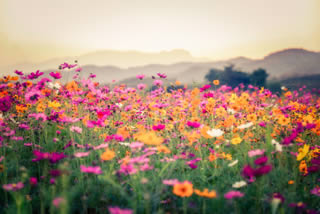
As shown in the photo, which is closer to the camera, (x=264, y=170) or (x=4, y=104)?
(x=264, y=170)

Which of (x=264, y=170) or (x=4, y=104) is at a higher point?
(x=4, y=104)

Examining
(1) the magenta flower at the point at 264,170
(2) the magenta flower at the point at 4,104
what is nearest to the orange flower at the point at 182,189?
(1) the magenta flower at the point at 264,170

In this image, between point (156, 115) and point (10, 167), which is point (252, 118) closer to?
point (156, 115)

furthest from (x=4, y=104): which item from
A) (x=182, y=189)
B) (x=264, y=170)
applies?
(x=264, y=170)

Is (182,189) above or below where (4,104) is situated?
below

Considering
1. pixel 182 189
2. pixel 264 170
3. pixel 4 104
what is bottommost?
pixel 182 189

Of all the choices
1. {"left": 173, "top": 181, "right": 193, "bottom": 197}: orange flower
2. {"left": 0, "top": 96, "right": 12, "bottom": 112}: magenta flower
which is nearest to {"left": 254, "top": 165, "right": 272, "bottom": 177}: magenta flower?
{"left": 173, "top": 181, "right": 193, "bottom": 197}: orange flower

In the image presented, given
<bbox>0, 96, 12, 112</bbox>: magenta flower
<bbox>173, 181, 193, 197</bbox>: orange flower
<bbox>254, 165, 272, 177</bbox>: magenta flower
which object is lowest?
<bbox>173, 181, 193, 197</bbox>: orange flower

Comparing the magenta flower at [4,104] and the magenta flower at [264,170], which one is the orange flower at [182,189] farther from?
the magenta flower at [4,104]

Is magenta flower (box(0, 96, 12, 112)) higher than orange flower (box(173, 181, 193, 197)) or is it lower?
higher

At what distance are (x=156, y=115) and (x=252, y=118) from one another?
53.2 inches

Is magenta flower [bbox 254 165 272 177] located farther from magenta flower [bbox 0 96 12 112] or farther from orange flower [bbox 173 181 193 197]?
magenta flower [bbox 0 96 12 112]

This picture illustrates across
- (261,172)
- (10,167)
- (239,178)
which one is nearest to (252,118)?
(239,178)

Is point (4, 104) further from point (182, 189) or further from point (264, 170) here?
point (264, 170)
